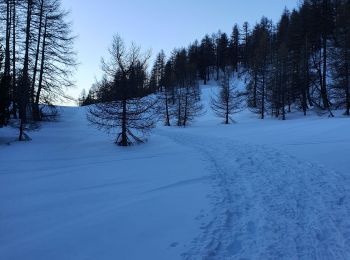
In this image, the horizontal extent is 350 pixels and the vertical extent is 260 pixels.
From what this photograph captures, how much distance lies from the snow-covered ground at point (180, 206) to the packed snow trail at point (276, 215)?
0.02 metres

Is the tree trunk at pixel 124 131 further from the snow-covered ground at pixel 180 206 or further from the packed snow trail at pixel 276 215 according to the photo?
the packed snow trail at pixel 276 215

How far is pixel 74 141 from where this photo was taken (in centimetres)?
2011

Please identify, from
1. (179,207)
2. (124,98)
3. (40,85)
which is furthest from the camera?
(40,85)

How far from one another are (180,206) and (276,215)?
2080 millimetres

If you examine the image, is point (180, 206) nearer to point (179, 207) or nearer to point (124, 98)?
point (179, 207)

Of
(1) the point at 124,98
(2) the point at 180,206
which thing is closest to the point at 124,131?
(1) the point at 124,98

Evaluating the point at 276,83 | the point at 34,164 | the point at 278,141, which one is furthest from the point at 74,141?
the point at 276,83

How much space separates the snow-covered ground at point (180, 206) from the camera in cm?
561

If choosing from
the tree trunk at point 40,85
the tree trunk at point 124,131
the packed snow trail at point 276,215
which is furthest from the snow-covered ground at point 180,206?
the tree trunk at point 40,85

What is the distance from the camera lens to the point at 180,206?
778 cm

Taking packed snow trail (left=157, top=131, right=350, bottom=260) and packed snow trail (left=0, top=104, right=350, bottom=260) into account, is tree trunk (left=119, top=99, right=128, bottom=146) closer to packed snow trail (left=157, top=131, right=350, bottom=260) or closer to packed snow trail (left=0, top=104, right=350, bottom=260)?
A: packed snow trail (left=0, top=104, right=350, bottom=260)

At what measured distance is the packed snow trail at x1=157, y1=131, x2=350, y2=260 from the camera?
535 cm

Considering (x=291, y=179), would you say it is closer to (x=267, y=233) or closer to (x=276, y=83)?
(x=267, y=233)

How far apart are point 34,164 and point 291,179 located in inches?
366
